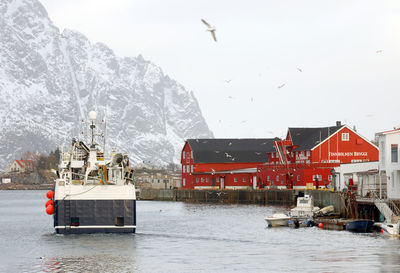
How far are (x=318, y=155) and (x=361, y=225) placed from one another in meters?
63.6

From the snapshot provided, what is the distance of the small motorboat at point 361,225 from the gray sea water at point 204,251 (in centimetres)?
85

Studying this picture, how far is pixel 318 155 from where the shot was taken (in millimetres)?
128000

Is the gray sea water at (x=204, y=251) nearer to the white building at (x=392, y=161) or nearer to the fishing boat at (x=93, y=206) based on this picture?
the fishing boat at (x=93, y=206)

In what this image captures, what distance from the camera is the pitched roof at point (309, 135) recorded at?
5103 inches

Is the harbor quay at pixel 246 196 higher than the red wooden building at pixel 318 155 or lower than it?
lower

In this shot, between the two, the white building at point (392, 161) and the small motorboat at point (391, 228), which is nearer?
the small motorboat at point (391, 228)

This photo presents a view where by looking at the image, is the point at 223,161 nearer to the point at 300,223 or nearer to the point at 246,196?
the point at 246,196

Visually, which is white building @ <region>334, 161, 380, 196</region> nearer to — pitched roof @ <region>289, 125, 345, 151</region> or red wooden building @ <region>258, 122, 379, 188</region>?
red wooden building @ <region>258, 122, 379, 188</region>

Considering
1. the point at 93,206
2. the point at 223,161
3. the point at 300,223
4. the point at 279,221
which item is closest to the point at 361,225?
the point at 300,223

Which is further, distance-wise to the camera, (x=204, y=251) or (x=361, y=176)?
(x=361, y=176)

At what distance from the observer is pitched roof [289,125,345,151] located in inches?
5103

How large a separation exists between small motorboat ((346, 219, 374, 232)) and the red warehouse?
81220mm

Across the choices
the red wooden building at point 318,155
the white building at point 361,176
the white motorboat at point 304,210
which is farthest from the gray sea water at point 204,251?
the red wooden building at point 318,155

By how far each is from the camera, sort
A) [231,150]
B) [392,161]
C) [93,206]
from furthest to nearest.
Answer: [231,150], [392,161], [93,206]
